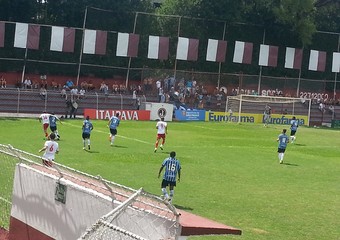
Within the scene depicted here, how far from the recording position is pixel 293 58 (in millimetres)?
74625

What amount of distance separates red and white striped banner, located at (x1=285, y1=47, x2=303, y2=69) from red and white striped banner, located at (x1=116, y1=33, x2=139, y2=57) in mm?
18197

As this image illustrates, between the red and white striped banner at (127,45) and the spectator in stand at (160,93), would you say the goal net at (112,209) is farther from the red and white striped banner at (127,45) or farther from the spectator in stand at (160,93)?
the red and white striped banner at (127,45)

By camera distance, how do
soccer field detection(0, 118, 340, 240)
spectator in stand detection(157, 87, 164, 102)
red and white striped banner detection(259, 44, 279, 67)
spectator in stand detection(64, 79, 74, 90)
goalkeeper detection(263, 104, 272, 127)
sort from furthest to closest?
red and white striped banner detection(259, 44, 279, 67), spectator in stand detection(157, 87, 164, 102), goalkeeper detection(263, 104, 272, 127), spectator in stand detection(64, 79, 74, 90), soccer field detection(0, 118, 340, 240)

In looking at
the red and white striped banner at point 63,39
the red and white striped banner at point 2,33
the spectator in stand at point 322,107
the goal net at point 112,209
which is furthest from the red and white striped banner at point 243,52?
the goal net at point 112,209

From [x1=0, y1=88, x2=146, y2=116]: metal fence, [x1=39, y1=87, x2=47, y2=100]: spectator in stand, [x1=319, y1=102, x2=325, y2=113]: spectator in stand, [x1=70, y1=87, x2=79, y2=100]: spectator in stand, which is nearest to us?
[x1=0, y1=88, x2=146, y2=116]: metal fence

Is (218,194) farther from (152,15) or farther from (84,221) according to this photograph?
(152,15)

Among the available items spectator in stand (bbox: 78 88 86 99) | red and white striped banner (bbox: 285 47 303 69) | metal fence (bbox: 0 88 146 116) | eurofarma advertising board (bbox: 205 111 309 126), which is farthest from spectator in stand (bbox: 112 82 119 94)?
red and white striped banner (bbox: 285 47 303 69)

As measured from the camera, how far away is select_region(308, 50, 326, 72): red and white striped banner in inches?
2923

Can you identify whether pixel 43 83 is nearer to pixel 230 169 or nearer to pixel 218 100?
pixel 218 100

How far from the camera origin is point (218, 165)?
107ft

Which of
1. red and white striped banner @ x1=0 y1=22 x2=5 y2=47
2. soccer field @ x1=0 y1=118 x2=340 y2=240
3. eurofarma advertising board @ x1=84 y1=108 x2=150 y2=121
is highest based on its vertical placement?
red and white striped banner @ x1=0 y1=22 x2=5 y2=47

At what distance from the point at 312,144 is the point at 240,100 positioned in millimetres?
17639

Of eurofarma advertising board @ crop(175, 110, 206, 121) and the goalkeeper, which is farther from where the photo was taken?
the goalkeeper

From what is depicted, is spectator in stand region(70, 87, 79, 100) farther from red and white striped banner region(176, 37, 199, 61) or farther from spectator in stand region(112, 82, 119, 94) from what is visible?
red and white striped banner region(176, 37, 199, 61)
